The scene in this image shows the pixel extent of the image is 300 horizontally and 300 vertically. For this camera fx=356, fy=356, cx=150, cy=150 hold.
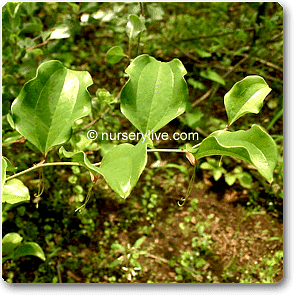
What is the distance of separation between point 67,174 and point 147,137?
88 cm

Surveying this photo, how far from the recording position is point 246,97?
1.98 ft

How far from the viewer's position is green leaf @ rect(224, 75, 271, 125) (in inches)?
23.5

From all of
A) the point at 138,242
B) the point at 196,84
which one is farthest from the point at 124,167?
the point at 196,84

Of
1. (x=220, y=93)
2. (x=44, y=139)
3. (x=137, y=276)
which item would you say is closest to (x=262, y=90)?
(x=44, y=139)

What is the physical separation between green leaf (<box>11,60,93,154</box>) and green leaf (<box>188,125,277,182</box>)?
216mm

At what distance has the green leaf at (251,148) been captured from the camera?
463 millimetres

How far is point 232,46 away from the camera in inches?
70.5

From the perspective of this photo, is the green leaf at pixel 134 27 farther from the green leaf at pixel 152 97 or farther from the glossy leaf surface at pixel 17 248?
the glossy leaf surface at pixel 17 248

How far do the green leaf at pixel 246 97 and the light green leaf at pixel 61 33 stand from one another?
1.75ft

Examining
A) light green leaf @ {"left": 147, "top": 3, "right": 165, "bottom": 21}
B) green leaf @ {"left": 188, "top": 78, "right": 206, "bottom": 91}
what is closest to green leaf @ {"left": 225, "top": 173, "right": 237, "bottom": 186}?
green leaf @ {"left": 188, "top": 78, "right": 206, "bottom": 91}

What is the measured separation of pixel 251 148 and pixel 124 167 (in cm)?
18

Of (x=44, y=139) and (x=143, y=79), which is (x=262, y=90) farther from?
(x=44, y=139)

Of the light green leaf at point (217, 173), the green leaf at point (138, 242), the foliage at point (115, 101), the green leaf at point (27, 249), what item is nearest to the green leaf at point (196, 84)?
the foliage at point (115, 101)

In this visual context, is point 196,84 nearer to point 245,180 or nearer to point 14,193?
point 245,180
